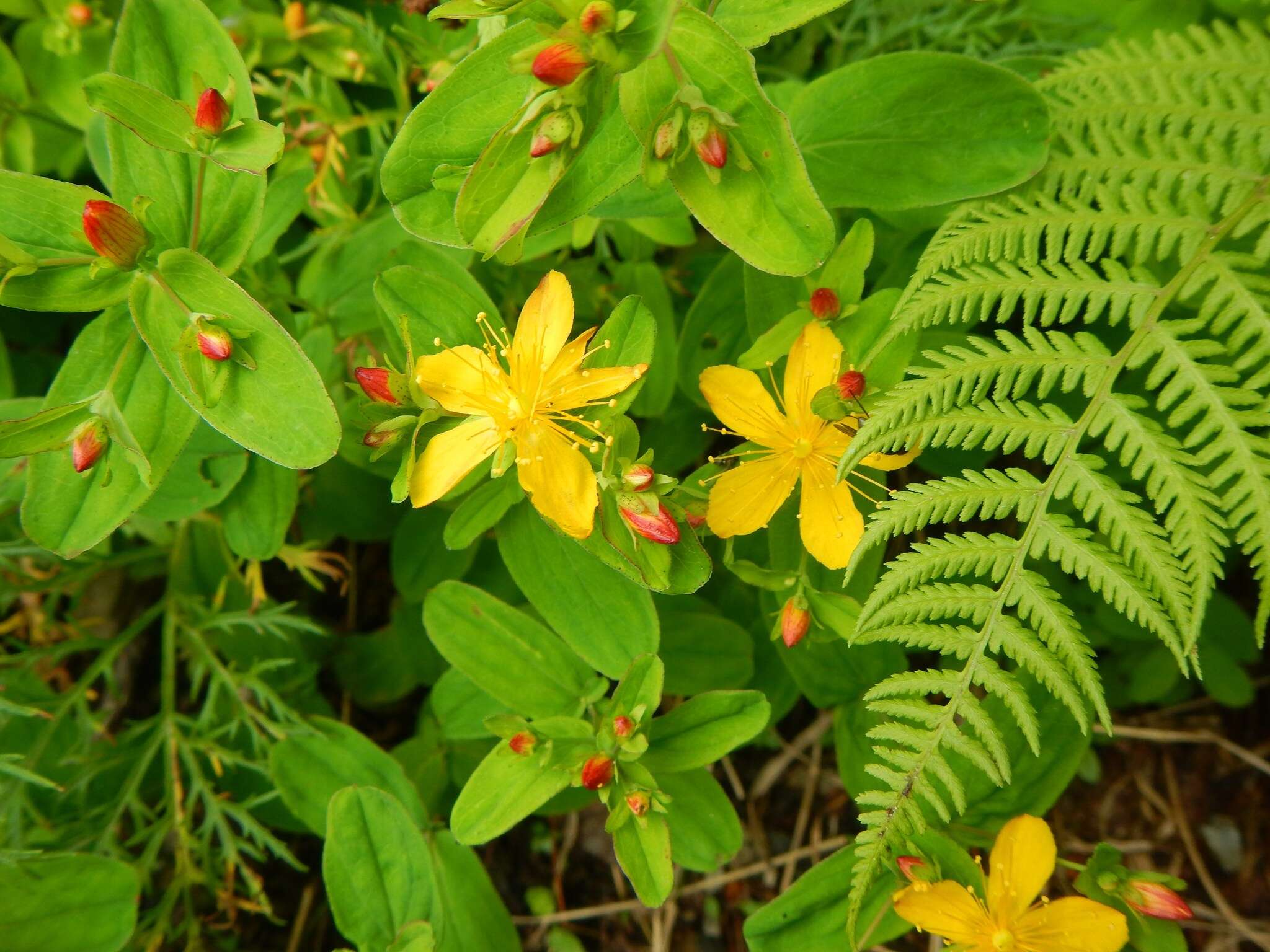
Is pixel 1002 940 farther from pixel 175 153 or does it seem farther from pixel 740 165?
pixel 175 153

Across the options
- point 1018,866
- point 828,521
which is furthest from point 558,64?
point 1018,866

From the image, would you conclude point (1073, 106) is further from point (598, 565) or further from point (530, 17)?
point (598, 565)

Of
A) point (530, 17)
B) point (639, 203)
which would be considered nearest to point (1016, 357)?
point (639, 203)

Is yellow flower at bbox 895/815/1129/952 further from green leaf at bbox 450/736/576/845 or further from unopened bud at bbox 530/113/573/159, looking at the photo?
unopened bud at bbox 530/113/573/159

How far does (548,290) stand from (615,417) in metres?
0.26

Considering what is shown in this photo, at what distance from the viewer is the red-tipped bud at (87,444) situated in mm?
1382

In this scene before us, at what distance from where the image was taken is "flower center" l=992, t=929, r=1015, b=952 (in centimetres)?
146

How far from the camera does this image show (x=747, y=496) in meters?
1.47

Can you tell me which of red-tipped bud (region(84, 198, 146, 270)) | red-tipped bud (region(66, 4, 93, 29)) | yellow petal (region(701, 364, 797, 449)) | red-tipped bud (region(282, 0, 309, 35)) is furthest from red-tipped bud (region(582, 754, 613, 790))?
red-tipped bud (region(66, 4, 93, 29))

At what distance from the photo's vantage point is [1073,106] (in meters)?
1.51

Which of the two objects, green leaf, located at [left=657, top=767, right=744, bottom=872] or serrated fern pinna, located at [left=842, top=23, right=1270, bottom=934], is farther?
green leaf, located at [left=657, top=767, right=744, bottom=872]

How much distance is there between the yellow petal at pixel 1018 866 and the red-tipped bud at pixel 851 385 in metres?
0.73

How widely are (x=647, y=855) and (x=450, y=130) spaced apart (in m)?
1.19

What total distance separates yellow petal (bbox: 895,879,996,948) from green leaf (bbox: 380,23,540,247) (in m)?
1.21
